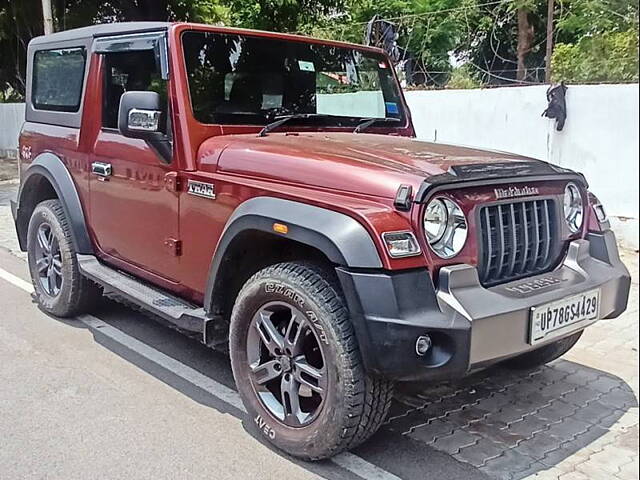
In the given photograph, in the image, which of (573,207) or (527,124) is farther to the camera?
(527,124)

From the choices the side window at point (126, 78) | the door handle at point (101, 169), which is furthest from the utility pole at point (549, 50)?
the door handle at point (101, 169)

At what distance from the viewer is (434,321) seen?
262cm

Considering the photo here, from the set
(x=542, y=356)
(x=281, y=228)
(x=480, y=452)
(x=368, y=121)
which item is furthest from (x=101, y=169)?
(x=542, y=356)

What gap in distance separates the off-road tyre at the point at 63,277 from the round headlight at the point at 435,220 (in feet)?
9.29

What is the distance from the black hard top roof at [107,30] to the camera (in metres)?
3.93

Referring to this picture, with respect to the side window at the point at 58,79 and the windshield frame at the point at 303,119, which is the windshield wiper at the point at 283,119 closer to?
the windshield frame at the point at 303,119

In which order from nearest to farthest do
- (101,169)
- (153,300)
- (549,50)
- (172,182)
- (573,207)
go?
1. (573,207)
2. (172,182)
3. (153,300)
4. (101,169)
5. (549,50)

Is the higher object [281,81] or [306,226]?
[281,81]

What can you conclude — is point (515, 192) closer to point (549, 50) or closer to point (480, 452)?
point (480, 452)

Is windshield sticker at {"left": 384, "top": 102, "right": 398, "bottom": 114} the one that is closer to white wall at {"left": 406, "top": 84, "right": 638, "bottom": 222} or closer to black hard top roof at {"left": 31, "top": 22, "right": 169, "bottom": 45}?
black hard top roof at {"left": 31, "top": 22, "right": 169, "bottom": 45}

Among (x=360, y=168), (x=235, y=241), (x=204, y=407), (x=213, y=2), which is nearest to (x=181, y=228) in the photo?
(x=235, y=241)

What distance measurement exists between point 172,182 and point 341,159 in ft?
3.53

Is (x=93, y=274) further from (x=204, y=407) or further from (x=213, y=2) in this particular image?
(x=213, y=2)

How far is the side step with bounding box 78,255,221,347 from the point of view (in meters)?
3.52
